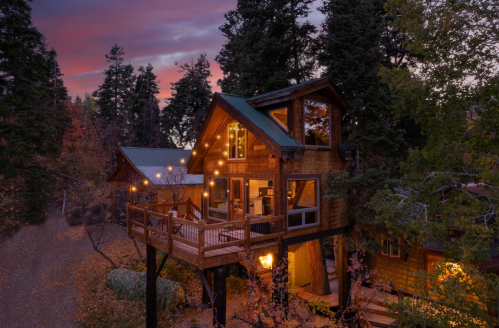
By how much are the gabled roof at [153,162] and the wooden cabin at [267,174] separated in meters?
8.48

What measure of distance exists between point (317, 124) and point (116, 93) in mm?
35906

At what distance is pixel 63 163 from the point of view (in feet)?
87.1

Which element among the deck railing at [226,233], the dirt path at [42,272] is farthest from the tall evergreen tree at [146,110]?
the deck railing at [226,233]

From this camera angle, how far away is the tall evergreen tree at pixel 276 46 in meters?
16.5

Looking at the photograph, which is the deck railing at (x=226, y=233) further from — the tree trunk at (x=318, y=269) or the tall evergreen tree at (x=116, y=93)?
the tall evergreen tree at (x=116, y=93)

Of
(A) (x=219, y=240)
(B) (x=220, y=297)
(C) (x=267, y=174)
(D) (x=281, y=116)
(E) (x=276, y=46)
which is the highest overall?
(E) (x=276, y=46)

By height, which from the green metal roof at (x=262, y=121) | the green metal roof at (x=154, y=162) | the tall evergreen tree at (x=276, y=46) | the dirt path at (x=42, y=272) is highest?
the tall evergreen tree at (x=276, y=46)

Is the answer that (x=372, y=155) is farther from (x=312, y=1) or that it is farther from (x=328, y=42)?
(x=312, y=1)

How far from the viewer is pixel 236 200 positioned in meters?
11.1

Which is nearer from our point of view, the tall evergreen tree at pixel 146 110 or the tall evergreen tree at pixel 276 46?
the tall evergreen tree at pixel 276 46

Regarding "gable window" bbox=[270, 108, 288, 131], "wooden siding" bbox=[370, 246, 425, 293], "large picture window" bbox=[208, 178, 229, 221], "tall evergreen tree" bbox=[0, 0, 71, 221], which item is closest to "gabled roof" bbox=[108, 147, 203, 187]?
"tall evergreen tree" bbox=[0, 0, 71, 221]

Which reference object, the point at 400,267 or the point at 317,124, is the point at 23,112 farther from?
the point at 400,267

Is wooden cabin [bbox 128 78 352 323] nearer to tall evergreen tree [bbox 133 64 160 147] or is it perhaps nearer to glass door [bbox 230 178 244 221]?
glass door [bbox 230 178 244 221]

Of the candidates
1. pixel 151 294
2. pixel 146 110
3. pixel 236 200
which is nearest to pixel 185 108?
pixel 146 110
